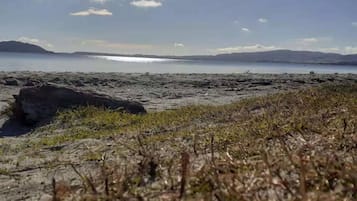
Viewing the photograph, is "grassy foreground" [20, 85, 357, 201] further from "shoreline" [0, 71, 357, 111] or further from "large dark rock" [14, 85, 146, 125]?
"shoreline" [0, 71, 357, 111]

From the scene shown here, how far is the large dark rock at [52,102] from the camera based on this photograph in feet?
37.4

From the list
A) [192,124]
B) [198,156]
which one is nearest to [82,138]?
[192,124]

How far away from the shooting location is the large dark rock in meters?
11.4

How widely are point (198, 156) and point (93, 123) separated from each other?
18.1 feet

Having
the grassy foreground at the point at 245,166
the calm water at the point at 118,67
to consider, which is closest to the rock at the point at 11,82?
the grassy foreground at the point at 245,166

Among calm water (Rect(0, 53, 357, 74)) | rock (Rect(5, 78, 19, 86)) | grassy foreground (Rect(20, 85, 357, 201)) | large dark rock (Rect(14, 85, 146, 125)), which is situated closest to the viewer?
grassy foreground (Rect(20, 85, 357, 201))

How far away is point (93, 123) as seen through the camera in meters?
9.65

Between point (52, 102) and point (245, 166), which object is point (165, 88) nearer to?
point (52, 102)

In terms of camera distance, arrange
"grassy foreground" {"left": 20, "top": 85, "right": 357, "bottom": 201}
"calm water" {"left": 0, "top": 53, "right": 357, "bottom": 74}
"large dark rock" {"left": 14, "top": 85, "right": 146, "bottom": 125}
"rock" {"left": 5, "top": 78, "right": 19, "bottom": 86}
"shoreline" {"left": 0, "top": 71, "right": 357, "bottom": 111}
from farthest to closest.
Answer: "calm water" {"left": 0, "top": 53, "right": 357, "bottom": 74} < "rock" {"left": 5, "top": 78, "right": 19, "bottom": 86} < "shoreline" {"left": 0, "top": 71, "right": 357, "bottom": 111} < "large dark rock" {"left": 14, "top": 85, "right": 146, "bottom": 125} < "grassy foreground" {"left": 20, "top": 85, "right": 357, "bottom": 201}

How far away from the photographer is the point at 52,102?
11.8 meters

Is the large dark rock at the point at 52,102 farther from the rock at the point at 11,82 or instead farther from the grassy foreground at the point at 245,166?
the rock at the point at 11,82

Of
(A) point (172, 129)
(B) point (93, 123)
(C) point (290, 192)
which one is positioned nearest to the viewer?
(C) point (290, 192)

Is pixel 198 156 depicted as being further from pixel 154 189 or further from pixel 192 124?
pixel 192 124

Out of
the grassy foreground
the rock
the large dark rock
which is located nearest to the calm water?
the rock
